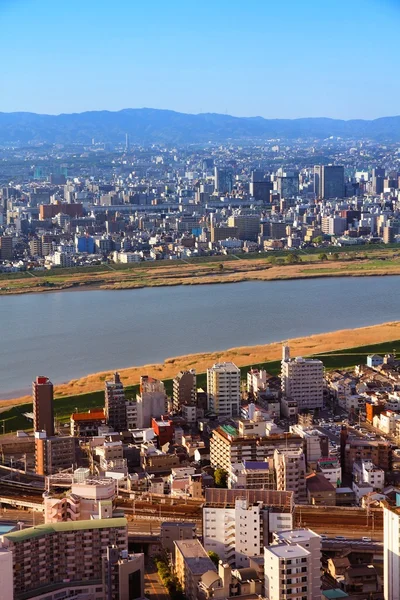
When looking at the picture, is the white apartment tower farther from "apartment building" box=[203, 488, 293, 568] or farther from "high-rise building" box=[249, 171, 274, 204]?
"high-rise building" box=[249, 171, 274, 204]

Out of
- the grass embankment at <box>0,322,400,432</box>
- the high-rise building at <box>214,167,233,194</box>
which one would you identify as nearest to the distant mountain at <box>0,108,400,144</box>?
the high-rise building at <box>214,167,233,194</box>

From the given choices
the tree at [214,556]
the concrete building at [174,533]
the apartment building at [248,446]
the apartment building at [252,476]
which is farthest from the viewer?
the apartment building at [248,446]

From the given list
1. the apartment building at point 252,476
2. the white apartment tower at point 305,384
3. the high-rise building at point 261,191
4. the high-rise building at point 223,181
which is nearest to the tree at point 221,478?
the apartment building at point 252,476

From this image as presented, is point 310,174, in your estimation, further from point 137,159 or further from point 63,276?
point 63,276

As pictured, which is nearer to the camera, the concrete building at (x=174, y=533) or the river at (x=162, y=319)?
the concrete building at (x=174, y=533)

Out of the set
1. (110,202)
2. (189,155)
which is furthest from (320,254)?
(189,155)

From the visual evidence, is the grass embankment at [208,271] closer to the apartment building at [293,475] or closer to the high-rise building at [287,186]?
the apartment building at [293,475]
